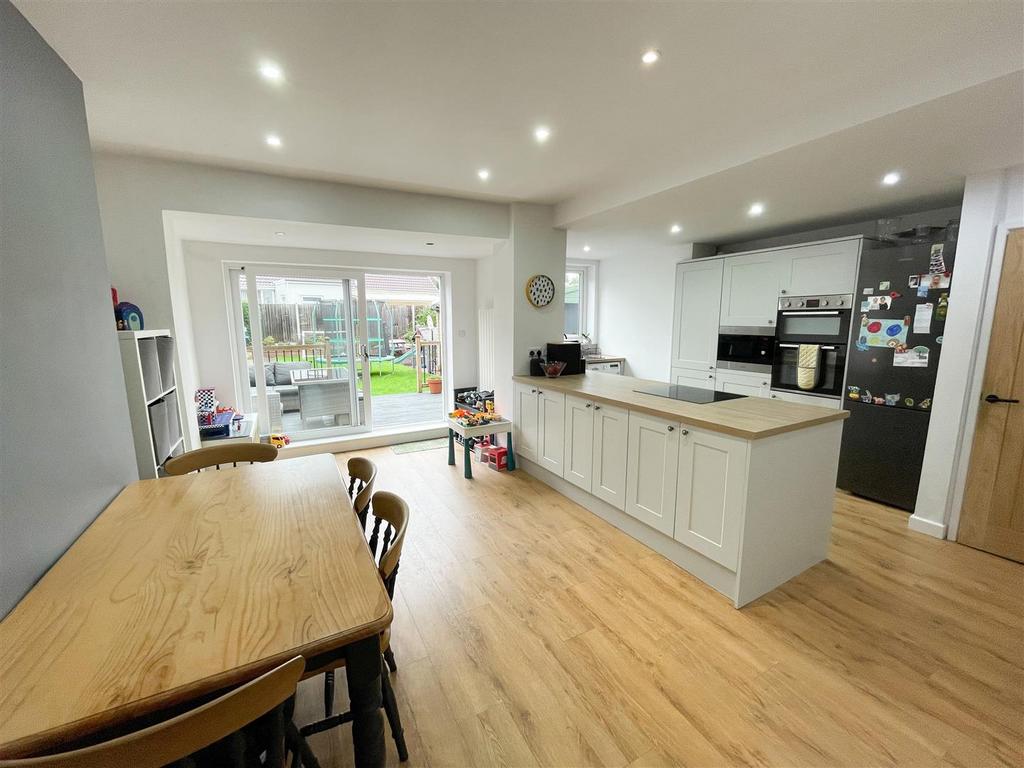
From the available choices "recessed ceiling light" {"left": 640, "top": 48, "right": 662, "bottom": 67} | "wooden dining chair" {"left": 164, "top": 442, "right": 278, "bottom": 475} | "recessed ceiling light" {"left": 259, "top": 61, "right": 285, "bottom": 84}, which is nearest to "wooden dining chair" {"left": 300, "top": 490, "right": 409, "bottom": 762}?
"wooden dining chair" {"left": 164, "top": 442, "right": 278, "bottom": 475}

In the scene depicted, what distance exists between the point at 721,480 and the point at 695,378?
8.99 ft

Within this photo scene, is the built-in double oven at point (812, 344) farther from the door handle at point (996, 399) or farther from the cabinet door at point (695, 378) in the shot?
the door handle at point (996, 399)

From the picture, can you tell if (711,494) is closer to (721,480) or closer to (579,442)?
(721,480)

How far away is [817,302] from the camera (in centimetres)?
336

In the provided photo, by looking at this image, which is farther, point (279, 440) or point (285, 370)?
point (285, 370)

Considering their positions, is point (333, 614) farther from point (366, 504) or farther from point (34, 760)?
point (366, 504)

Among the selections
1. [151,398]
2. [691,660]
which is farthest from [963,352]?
[151,398]

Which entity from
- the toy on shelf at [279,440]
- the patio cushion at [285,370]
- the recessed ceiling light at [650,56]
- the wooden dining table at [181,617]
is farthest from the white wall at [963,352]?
the patio cushion at [285,370]

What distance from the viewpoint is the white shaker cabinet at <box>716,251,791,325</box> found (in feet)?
12.0

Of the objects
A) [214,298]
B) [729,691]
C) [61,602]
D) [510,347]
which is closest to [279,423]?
[214,298]

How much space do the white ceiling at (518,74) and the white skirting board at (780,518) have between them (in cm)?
153

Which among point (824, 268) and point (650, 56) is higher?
Answer: point (650, 56)

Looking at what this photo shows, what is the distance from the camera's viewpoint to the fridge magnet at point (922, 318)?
2689mm

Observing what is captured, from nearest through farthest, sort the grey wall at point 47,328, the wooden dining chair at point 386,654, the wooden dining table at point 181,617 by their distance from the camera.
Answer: the wooden dining table at point 181,617
the grey wall at point 47,328
the wooden dining chair at point 386,654
